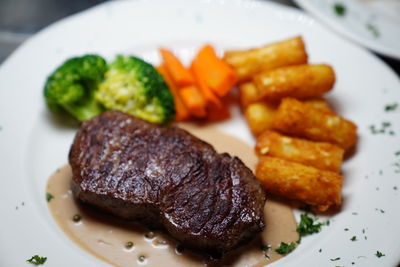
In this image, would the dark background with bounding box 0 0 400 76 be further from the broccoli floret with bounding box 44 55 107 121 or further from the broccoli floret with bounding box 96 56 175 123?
the broccoli floret with bounding box 96 56 175 123

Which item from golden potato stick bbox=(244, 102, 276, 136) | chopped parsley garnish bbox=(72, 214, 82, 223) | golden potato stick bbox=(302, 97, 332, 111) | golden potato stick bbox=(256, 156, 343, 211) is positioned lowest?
chopped parsley garnish bbox=(72, 214, 82, 223)

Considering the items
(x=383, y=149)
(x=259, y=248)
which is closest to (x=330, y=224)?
(x=259, y=248)

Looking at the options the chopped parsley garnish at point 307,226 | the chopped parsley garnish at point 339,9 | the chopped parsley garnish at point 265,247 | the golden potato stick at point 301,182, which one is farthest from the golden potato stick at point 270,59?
the chopped parsley garnish at point 265,247

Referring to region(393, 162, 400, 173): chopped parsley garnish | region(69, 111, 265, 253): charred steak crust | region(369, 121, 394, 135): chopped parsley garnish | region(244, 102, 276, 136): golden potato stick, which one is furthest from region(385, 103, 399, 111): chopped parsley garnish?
region(69, 111, 265, 253): charred steak crust

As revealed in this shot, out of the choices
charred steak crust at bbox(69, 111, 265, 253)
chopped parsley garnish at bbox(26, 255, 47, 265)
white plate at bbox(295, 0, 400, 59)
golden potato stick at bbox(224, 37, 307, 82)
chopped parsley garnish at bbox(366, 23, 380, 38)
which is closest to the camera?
chopped parsley garnish at bbox(26, 255, 47, 265)

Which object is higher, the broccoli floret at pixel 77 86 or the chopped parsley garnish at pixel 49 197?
the broccoli floret at pixel 77 86

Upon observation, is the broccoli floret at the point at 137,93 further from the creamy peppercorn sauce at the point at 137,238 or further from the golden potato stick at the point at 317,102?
the golden potato stick at the point at 317,102

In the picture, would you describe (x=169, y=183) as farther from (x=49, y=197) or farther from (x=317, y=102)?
(x=317, y=102)
